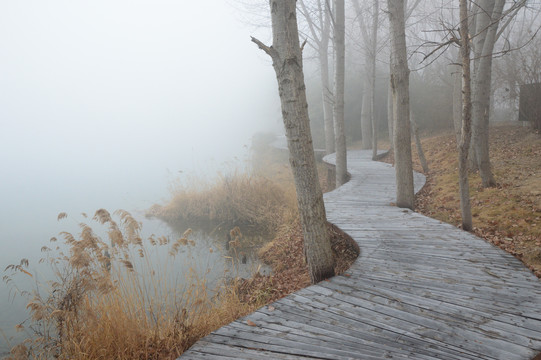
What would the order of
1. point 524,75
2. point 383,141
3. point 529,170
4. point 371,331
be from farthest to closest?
point 383,141 < point 524,75 < point 529,170 < point 371,331

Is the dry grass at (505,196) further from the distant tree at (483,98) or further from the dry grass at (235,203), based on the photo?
the dry grass at (235,203)

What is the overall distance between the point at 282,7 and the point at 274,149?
43.4 ft

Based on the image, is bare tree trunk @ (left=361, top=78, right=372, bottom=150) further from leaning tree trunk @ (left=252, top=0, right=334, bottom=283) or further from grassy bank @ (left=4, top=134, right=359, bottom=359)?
leaning tree trunk @ (left=252, top=0, right=334, bottom=283)

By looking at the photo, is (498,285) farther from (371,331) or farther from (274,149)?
(274,149)

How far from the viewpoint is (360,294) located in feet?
8.26

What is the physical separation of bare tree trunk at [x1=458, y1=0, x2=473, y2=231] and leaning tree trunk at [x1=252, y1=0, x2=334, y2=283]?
6.40 ft

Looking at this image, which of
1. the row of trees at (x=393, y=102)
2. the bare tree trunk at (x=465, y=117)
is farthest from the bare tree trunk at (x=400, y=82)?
the bare tree trunk at (x=465, y=117)

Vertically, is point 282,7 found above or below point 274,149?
above

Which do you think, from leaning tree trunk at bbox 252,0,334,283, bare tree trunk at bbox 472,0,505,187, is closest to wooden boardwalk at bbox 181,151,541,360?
leaning tree trunk at bbox 252,0,334,283

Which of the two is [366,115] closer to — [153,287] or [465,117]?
[465,117]

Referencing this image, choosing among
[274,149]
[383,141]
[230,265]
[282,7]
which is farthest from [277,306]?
[274,149]

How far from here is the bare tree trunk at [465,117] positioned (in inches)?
141

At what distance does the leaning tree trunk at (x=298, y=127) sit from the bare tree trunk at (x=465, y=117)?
1.95 meters

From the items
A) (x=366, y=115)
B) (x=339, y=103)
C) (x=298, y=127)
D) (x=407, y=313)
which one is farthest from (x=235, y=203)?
(x=366, y=115)
